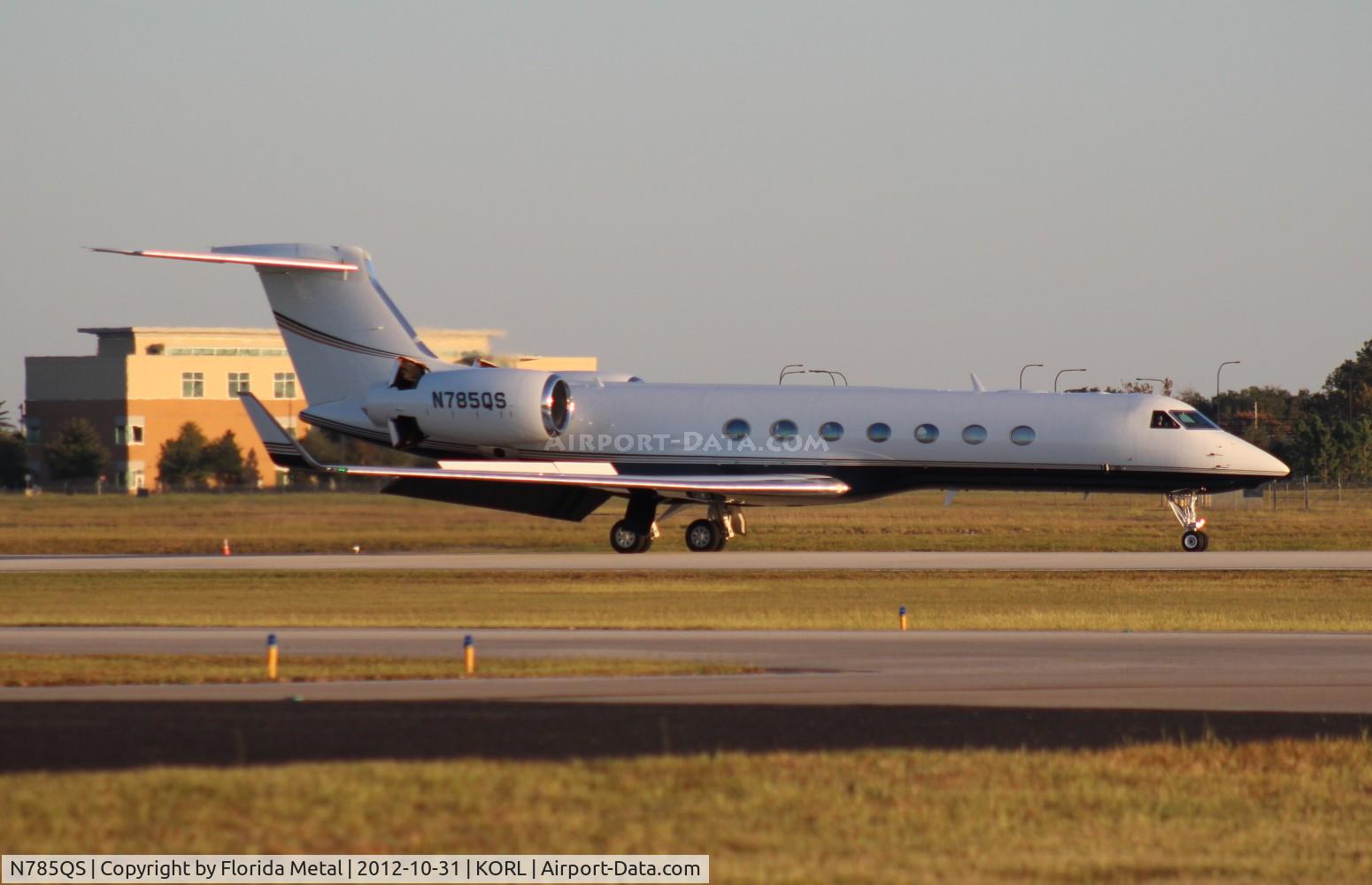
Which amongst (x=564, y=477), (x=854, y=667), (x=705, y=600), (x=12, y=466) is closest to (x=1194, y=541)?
(x=564, y=477)

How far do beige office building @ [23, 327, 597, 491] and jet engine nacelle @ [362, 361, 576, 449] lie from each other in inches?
2321

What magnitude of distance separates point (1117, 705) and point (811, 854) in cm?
555

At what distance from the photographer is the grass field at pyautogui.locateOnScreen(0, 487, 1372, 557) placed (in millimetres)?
39406

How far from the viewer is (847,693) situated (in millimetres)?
14547

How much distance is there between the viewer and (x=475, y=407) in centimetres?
3597

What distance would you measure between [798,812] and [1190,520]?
90.2 feet

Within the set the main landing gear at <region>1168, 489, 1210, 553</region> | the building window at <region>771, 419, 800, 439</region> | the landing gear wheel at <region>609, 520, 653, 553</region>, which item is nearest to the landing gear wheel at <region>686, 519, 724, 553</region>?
the landing gear wheel at <region>609, 520, 653, 553</region>

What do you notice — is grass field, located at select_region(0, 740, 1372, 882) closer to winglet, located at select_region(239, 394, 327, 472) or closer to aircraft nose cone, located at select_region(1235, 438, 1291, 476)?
aircraft nose cone, located at select_region(1235, 438, 1291, 476)

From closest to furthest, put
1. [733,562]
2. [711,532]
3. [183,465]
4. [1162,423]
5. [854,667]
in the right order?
[854,667] → [733,562] → [1162,423] → [711,532] → [183,465]

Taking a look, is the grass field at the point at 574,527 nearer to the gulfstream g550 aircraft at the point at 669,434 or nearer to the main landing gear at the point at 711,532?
the main landing gear at the point at 711,532

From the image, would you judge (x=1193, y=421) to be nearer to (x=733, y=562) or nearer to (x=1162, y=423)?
(x=1162, y=423)

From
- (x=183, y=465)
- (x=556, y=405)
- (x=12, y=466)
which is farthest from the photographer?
(x=12, y=466)

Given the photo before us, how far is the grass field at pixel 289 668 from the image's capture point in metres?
15.4

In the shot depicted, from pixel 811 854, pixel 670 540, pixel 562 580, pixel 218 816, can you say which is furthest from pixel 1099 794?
pixel 670 540
